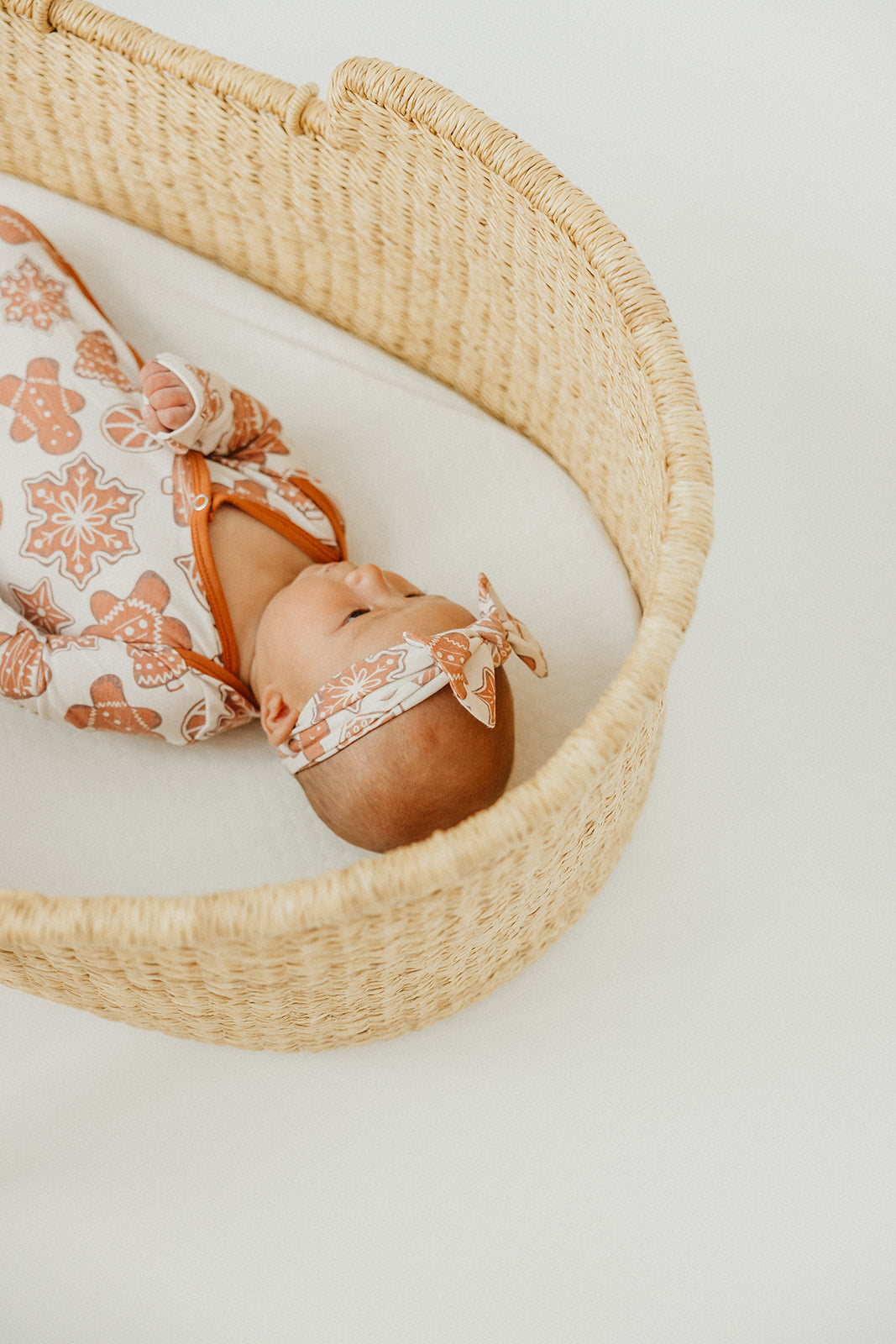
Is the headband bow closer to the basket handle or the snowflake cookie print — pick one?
the snowflake cookie print

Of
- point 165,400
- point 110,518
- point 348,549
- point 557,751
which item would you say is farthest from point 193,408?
point 557,751

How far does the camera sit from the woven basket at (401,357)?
730 millimetres

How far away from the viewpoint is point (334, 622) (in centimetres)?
102

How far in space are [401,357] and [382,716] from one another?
606mm

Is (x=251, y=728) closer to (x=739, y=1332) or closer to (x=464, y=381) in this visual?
(x=464, y=381)

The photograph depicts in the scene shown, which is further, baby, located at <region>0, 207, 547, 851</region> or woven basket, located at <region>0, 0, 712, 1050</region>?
baby, located at <region>0, 207, 547, 851</region>

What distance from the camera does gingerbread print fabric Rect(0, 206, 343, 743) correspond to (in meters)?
1.07

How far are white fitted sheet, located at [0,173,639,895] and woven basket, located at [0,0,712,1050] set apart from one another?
0.03 m

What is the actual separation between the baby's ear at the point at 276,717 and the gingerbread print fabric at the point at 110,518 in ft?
0.28

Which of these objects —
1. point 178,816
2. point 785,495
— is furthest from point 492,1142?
point 785,495

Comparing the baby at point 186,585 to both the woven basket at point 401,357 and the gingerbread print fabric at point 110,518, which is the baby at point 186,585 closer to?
the gingerbread print fabric at point 110,518

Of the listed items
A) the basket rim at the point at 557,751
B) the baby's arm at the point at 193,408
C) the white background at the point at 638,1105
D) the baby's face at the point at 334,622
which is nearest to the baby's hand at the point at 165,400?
the baby's arm at the point at 193,408

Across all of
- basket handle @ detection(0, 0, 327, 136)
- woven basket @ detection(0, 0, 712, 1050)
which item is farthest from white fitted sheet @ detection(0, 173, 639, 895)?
basket handle @ detection(0, 0, 327, 136)

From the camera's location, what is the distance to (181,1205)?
3.30ft
